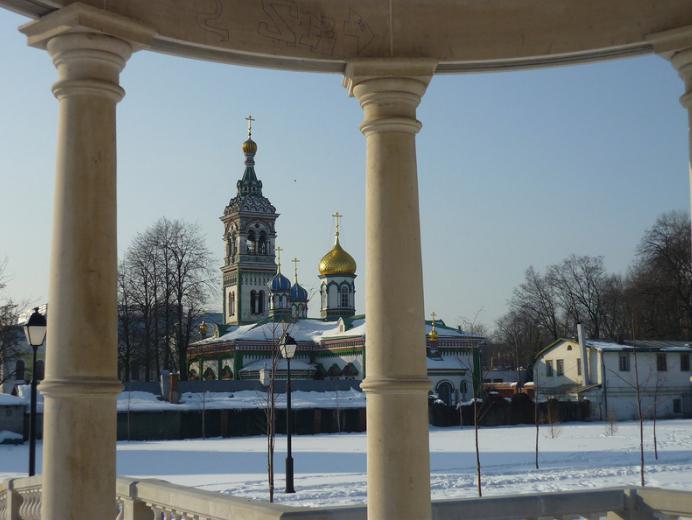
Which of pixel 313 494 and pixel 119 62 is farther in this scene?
pixel 313 494

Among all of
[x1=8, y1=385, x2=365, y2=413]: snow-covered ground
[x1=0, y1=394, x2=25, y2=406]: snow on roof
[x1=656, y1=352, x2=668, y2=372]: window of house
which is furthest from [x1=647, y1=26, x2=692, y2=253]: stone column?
[x1=656, y1=352, x2=668, y2=372]: window of house

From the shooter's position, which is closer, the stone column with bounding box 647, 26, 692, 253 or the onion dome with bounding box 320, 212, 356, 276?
the stone column with bounding box 647, 26, 692, 253

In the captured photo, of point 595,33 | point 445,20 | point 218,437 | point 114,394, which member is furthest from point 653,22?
point 218,437

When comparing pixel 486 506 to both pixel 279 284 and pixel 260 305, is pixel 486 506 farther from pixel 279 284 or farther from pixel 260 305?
pixel 260 305

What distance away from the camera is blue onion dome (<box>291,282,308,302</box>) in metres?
131

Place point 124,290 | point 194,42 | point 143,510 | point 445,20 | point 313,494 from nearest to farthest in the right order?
point 194,42
point 445,20
point 143,510
point 313,494
point 124,290

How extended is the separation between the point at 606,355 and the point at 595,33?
3331 inches

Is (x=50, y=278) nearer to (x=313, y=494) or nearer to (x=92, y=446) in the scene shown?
(x=92, y=446)

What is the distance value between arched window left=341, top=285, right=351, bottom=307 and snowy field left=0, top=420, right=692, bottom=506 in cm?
4917

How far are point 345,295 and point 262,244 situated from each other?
21.3m

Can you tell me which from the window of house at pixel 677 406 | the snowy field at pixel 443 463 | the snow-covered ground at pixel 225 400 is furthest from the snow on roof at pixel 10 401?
the window of house at pixel 677 406

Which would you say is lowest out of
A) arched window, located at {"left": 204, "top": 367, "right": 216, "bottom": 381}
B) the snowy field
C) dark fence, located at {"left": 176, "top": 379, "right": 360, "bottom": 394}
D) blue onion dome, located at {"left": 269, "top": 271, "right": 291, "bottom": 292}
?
the snowy field

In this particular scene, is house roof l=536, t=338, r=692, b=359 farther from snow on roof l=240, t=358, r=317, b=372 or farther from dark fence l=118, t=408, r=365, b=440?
snow on roof l=240, t=358, r=317, b=372

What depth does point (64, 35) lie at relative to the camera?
Answer: 9.11m
